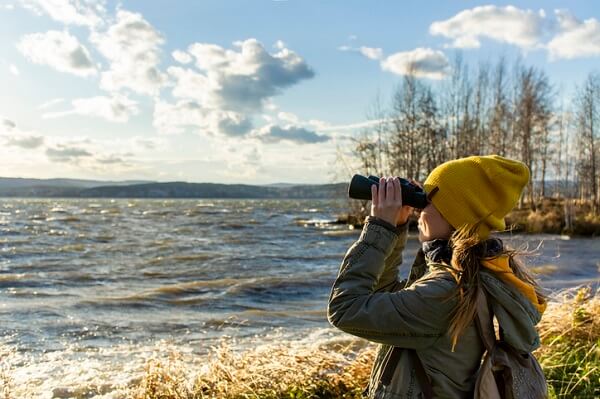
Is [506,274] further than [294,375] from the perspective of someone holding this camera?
No

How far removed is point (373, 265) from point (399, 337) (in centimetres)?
28

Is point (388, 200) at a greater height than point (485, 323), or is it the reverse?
point (388, 200)

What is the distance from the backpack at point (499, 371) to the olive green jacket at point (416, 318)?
0.04 meters

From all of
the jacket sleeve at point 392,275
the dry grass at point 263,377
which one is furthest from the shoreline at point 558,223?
the jacket sleeve at point 392,275

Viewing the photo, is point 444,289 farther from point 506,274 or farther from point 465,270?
point 506,274

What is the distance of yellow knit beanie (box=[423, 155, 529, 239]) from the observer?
7.18 feet

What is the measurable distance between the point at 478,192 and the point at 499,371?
26.8 inches

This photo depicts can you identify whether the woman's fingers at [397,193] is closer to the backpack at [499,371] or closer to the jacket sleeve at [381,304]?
the jacket sleeve at [381,304]

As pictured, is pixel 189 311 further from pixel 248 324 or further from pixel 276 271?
pixel 276 271

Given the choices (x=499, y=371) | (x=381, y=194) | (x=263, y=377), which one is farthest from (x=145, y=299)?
(x=499, y=371)

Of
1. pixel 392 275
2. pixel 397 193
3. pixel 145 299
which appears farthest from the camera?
pixel 145 299

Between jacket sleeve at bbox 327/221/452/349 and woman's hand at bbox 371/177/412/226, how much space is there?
0.05m

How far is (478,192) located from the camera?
86.9 inches

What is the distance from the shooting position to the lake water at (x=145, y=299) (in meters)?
6.90
